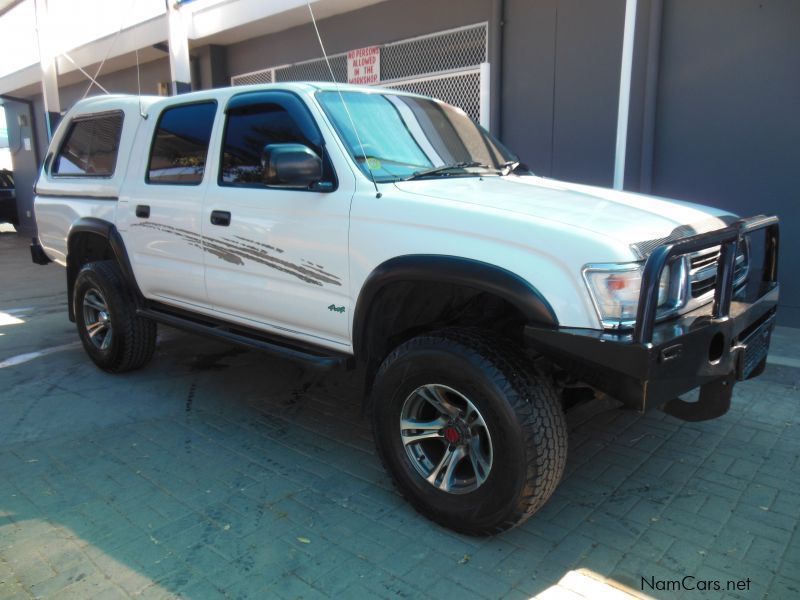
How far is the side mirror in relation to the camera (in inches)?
121

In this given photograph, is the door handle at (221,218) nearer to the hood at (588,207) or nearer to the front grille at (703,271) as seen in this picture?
the hood at (588,207)

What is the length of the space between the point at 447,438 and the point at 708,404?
1.19 m

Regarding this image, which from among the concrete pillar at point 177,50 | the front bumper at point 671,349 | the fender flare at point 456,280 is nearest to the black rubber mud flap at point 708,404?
the front bumper at point 671,349

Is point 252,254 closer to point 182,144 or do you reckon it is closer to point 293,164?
point 293,164

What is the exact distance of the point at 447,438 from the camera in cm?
287

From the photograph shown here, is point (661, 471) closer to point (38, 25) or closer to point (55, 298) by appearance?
point (55, 298)

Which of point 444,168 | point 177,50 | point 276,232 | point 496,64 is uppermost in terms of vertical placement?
point 177,50

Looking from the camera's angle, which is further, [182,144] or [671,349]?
[182,144]

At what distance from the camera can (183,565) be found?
104 inches

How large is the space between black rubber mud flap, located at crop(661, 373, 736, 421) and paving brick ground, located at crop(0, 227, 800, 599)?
52 centimetres

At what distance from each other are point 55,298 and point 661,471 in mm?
7984

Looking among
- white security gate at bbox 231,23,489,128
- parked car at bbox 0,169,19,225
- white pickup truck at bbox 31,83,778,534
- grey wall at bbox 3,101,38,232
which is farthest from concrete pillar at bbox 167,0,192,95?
parked car at bbox 0,169,19,225

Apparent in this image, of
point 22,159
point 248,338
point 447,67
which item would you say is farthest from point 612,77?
point 22,159

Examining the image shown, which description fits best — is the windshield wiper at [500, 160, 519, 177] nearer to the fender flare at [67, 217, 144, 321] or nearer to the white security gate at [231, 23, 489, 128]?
the fender flare at [67, 217, 144, 321]
